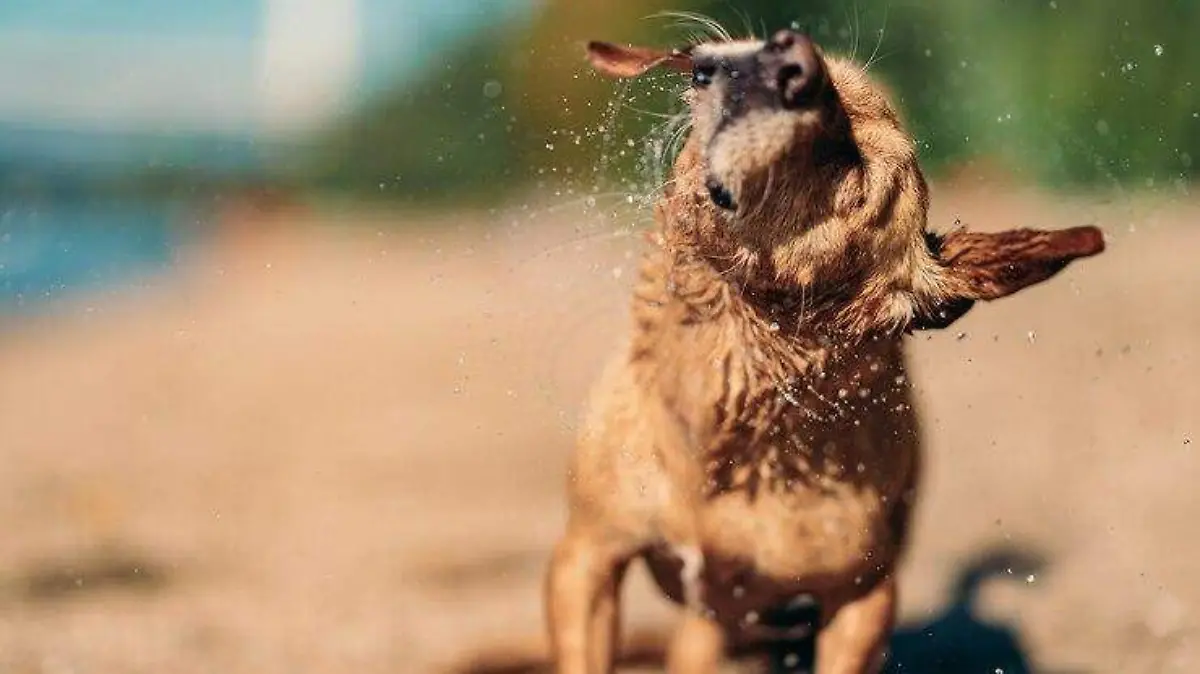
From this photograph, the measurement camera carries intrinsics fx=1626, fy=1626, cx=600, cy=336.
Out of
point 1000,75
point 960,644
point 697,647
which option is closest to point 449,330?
point 1000,75

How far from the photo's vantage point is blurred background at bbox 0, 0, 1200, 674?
16.2 feet

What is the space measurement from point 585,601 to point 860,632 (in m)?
0.59

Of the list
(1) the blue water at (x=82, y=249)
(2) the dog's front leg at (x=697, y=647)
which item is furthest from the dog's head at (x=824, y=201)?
(1) the blue water at (x=82, y=249)

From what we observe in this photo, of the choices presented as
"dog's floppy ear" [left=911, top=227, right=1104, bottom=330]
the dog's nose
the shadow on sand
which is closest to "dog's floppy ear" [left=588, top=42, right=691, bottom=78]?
the dog's nose

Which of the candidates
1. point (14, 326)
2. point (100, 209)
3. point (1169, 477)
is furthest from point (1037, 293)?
point (100, 209)

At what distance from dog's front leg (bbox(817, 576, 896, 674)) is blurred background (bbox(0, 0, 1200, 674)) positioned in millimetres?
817

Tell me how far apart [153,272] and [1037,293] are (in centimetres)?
768

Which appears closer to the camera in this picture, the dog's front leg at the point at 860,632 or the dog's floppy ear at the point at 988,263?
the dog's floppy ear at the point at 988,263

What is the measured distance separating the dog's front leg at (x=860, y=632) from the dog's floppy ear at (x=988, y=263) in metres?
0.64

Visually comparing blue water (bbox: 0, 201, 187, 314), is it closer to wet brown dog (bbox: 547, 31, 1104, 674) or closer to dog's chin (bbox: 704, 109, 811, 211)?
wet brown dog (bbox: 547, 31, 1104, 674)

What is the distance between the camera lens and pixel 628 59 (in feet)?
11.1

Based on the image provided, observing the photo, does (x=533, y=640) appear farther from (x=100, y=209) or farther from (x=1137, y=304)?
(x=100, y=209)

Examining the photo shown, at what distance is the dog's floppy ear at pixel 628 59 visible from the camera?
10.8ft

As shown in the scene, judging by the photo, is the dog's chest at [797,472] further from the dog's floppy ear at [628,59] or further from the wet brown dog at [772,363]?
the dog's floppy ear at [628,59]
